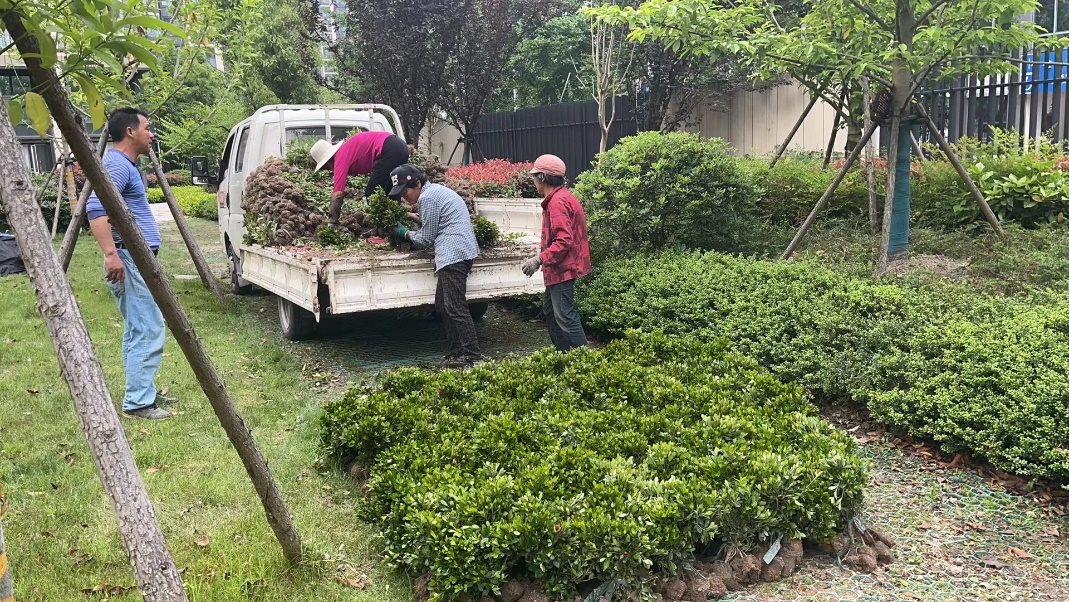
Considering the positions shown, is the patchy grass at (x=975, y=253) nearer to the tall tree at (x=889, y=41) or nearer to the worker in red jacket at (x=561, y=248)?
the tall tree at (x=889, y=41)

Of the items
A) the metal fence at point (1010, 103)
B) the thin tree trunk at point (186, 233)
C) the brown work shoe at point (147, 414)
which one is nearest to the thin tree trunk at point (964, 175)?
the metal fence at point (1010, 103)

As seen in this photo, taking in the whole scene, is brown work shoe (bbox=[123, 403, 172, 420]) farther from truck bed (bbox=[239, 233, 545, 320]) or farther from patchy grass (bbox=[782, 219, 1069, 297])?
patchy grass (bbox=[782, 219, 1069, 297])

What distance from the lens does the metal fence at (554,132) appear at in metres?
16.4

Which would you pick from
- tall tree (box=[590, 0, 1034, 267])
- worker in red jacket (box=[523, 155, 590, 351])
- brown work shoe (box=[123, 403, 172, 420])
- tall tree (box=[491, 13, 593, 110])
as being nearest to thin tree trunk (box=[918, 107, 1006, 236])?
tall tree (box=[590, 0, 1034, 267])

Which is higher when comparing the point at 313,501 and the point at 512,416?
the point at 512,416

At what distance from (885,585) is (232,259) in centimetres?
893

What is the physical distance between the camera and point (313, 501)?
4.07 meters

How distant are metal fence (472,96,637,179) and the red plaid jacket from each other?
9529 millimetres

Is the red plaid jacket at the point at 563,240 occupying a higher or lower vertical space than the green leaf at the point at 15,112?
lower

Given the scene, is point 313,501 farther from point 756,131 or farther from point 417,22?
point 756,131

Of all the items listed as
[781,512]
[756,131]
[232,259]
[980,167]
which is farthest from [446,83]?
[781,512]

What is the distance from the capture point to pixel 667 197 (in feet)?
25.4

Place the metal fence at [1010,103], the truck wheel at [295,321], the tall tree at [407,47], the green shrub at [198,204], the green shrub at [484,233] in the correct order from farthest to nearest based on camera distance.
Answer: the green shrub at [198,204] → the tall tree at [407,47] → the metal fence at [1010,103] → the truck wheel at [295,321] → the green shrub at [484,233]

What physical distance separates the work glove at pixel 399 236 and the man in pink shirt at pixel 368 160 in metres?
0.72
